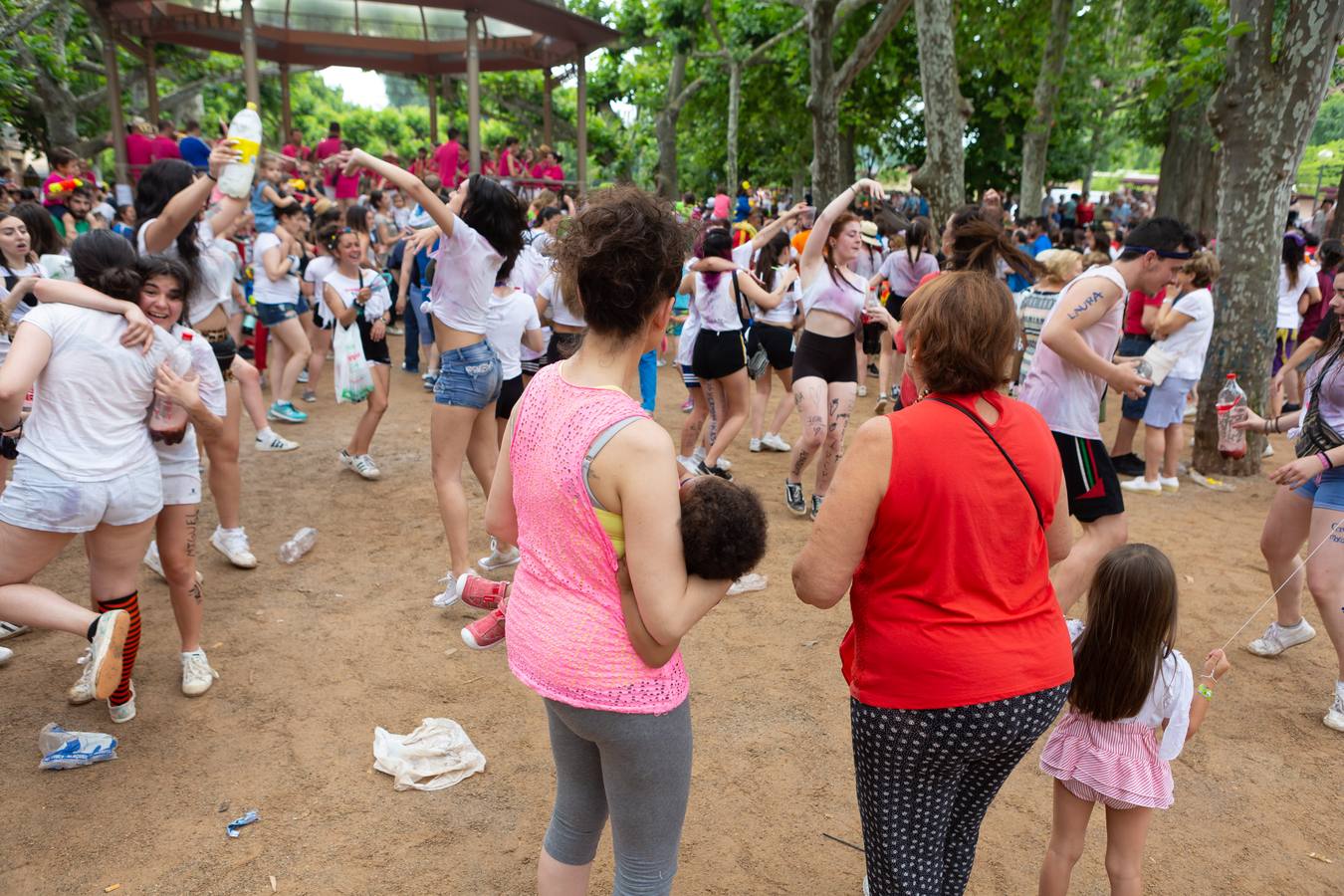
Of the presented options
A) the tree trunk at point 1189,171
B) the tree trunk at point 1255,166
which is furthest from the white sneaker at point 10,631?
the tree trunk at point 1189,171

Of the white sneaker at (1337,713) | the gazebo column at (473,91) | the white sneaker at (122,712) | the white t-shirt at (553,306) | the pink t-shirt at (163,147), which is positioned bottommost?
the white sneaker at (1337,713)

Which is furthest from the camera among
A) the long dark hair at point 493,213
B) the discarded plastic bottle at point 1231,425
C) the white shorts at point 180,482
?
the long dark hair at point 493,213

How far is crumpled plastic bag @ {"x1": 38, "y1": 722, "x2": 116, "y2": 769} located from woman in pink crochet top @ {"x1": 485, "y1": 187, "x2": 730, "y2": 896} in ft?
8.04

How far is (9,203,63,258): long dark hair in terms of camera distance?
5270 millimetres

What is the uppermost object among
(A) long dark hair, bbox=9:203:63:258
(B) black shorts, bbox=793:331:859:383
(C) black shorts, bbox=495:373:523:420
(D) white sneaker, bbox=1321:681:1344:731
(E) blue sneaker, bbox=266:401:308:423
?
(A) long dark hair, bbox=9:203:63:258

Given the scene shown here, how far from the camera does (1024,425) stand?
2.04 meters

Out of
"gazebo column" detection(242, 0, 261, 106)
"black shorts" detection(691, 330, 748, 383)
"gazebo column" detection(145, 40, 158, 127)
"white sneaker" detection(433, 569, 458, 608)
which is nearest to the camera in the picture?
"white sneaker" detection(433, 569, 458, 608)

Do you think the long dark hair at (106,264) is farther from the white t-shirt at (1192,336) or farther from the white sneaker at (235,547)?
the white t-shirt at (1192,336)

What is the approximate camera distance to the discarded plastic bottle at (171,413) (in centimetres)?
344

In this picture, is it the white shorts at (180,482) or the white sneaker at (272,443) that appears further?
the white sneaker at (272,443)

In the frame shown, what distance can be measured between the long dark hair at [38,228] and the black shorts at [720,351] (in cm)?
407

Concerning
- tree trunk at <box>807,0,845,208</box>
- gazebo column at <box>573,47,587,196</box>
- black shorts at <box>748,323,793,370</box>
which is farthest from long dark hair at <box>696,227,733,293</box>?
gazebo column at <box>573,47,587,196</box>

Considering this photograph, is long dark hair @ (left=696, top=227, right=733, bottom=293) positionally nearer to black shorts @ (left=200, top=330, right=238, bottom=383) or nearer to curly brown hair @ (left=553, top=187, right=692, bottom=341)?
black shorts @ (left=200, top=330, right=238, bottom=383)

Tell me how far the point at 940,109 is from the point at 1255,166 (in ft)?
16.6
